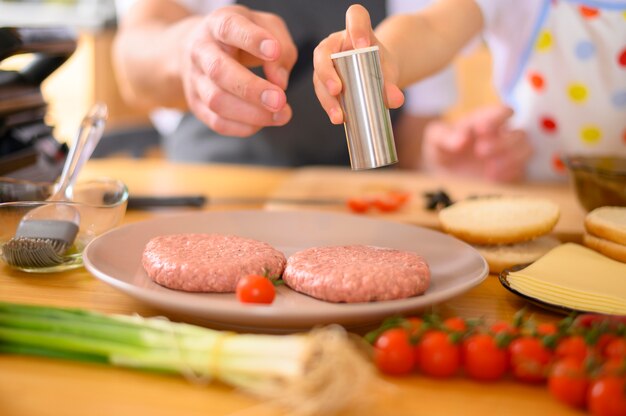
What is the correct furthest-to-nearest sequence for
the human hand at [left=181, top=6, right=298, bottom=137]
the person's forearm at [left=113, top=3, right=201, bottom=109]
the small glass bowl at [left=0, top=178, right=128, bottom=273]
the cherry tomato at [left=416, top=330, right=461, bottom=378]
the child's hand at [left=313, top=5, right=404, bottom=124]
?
the person's forearm at [left=113, top=3, right=201, bottom=109] < the human hand at [left=181, top=6, right=298, bottom=137] < the small glass bowl at [left=0, top=178, right=128, bottom=273] < the child's hand at [left=313, top=5, right=404, bottom=124] < the cherry tomato at [left=416, top=330, right=461, bottom=378]

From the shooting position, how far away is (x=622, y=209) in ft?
3.82

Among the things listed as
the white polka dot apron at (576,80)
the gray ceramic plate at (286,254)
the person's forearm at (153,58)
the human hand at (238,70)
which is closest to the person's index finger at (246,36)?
the human hand at (238,70)

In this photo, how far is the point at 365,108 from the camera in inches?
36.1

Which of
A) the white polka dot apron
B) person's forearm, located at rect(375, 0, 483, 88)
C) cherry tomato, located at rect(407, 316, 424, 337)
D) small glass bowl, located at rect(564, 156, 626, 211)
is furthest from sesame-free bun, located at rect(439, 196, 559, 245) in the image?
the white polka dot apron

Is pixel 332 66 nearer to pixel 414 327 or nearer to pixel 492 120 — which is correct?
pixel 414 327

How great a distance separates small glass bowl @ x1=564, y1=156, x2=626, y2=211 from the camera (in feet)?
4.16

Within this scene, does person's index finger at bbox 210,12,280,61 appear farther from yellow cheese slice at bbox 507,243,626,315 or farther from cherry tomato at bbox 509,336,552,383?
cherry tomato at bbox 509,336,552,383

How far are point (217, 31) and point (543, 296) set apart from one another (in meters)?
0.68

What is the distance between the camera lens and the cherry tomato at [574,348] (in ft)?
2.28

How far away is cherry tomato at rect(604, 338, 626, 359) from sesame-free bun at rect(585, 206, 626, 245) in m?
0.38

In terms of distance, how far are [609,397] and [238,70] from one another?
766mm

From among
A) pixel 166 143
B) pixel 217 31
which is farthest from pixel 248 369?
pixel 166 143

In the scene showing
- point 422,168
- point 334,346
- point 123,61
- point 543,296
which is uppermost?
point 123,61

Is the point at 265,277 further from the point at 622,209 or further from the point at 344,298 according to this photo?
the point at 622,209
